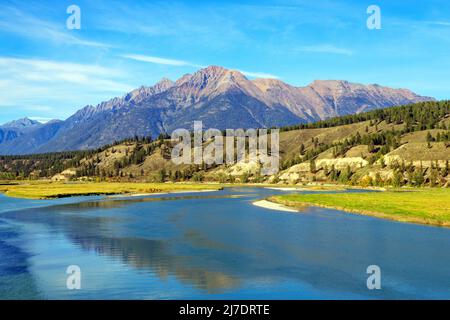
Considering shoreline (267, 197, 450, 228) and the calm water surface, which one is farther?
shoreline (267, 197, 450, 228)

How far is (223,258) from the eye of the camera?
49.0 meters

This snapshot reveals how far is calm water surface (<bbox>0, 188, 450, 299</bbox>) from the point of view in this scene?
3656 cm

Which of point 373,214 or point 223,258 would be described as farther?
point 373,214

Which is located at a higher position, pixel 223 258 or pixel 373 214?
pixel 373 214

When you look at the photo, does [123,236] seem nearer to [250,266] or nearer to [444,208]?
[250,266]

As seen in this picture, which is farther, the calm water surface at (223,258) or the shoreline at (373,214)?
the shoreline at (373,214)

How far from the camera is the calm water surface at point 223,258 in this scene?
36.6m
